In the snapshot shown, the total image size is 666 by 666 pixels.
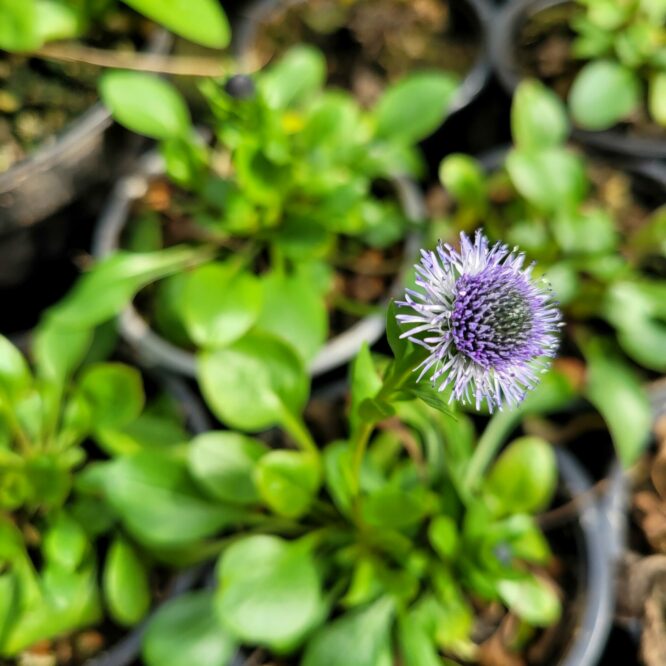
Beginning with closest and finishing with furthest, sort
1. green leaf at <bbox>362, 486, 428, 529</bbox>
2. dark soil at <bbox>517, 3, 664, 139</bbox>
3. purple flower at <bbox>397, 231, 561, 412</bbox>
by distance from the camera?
purple flower at <bbox>397, 231, 561, 412</bbox>
green leaf at <bbox>362, 486, 428, 529</bbox>
dark soil at <bbox>517, 3, 664, 139</bbox>

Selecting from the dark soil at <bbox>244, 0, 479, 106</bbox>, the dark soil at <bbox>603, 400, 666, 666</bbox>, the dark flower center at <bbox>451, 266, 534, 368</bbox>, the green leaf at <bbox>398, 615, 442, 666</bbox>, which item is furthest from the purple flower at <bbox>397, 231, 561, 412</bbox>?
the dark soil at <bbox>244, 0, 479, 106</bbox>

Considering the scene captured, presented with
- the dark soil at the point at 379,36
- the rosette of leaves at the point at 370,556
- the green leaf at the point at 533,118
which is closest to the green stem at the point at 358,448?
the rosette of leaves at the point at 370,556

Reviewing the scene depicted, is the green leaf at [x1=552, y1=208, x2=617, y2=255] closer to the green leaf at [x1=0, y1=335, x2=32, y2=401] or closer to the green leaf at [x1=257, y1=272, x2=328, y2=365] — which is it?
the green leaf at [x1=257, y1=272, x2=328, y2=365]

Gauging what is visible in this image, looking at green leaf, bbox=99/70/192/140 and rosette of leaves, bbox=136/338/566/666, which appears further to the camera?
green leaf, bbox=99/70/192/140

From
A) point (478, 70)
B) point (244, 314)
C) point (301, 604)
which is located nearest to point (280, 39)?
point (478, 70)

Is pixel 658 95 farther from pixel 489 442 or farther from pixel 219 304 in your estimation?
pixel 219 304

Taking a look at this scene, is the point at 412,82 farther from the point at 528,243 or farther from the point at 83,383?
the point at 83,383

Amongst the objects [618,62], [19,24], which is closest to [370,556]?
[19,24]
